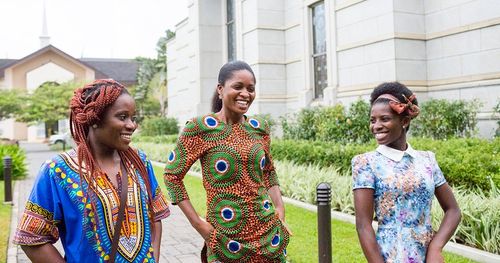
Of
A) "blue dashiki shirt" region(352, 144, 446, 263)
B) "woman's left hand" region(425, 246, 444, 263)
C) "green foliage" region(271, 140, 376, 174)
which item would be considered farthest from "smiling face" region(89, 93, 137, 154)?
"green foliage" region(271, 140, 376, 174)

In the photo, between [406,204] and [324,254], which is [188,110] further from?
[406,204]

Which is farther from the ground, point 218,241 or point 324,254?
point 218,241

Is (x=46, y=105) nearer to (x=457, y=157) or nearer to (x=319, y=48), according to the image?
(x=319, y=48)

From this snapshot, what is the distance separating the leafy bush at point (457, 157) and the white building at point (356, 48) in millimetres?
2168

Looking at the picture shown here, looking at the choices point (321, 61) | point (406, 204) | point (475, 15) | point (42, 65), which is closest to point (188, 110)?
point (321, 61)

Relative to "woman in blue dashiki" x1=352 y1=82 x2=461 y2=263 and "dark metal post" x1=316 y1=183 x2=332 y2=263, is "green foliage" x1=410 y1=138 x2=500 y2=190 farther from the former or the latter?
"woman in blue dashiki" x1=352 y1=82 x2=461 y2=263

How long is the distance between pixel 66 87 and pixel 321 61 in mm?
28460

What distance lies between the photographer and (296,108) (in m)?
15.5

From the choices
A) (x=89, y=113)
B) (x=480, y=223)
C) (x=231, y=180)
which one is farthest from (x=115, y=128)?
(x=480, y=223)

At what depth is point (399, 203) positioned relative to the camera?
7.77 ft

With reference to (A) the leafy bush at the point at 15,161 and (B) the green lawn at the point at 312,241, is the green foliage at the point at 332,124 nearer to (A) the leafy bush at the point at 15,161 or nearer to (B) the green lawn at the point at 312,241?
(B) the green lawn at the point at 312,241

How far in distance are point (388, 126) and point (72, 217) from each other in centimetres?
158

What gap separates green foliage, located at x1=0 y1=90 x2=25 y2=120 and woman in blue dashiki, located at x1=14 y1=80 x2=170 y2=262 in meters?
35.9

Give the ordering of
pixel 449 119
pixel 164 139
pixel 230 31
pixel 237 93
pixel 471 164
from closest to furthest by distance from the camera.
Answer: pixel 237 93
pixel 471 164
pixel 449 119
pixel 230 31
pixel 164 139
